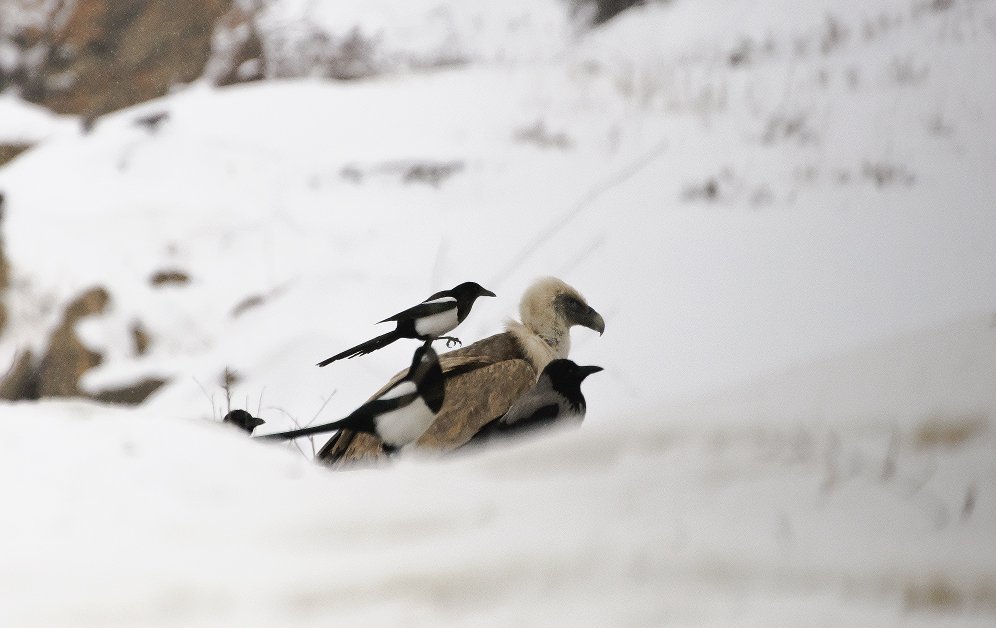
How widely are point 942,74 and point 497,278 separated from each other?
815mm

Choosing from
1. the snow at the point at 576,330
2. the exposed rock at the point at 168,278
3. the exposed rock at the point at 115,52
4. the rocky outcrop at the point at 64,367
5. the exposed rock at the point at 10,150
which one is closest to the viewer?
the snow at the point at 576,330

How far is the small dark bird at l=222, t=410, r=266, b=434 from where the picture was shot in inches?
39.9

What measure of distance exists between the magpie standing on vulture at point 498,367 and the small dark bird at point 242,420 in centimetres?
12

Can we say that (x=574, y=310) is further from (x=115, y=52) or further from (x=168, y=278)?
(x=115, y=52)

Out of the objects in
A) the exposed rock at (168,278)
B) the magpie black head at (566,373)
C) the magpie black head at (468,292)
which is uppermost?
the magpie black head at (468,292)

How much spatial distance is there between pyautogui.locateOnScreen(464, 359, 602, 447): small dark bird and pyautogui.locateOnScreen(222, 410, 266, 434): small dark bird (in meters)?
0.37

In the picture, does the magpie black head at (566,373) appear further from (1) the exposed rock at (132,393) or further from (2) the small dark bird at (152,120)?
(2) the small dark bird at (152,120)

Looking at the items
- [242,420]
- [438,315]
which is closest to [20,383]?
[242,420]

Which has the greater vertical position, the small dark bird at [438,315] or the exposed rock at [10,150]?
the small dark bird at [438,315]

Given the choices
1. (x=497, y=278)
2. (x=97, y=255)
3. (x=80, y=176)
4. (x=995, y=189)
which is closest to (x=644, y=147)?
(x=497, y=278)

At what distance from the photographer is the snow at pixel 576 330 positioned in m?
0.44

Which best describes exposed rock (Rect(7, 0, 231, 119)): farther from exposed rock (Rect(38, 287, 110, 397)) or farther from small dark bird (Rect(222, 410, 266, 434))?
small dark bird (Rect(222, 410, 266, 434))

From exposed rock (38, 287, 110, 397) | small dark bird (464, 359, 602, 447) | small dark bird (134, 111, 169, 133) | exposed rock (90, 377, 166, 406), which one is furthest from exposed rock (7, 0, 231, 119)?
small dark bird (464, 359, 602, 447)

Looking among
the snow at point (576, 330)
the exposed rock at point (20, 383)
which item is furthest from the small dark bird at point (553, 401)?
the exposed rock at point (20, 383)
